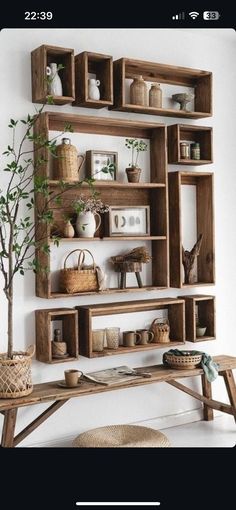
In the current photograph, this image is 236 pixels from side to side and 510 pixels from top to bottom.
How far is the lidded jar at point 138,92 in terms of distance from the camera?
3602 millimetres

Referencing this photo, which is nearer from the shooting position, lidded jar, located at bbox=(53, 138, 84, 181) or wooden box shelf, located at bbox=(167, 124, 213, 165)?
lidded jar, located at bbox=(53, 138, 84, 181)

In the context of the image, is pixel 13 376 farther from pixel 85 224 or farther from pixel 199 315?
pixel 199 315

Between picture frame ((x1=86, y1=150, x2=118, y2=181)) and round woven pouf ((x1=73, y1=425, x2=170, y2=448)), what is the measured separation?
1.40 metres

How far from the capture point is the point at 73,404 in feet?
11.7

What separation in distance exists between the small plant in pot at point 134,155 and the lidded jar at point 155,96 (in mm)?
237

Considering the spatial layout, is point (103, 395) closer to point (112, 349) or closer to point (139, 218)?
point (112, 349)

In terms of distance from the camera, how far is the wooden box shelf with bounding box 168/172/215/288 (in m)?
3.79

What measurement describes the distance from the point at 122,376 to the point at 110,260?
70 cm

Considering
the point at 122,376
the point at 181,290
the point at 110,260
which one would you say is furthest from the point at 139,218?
the point at 122,376

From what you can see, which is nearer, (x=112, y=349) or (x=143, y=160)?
(x=112, y=349)

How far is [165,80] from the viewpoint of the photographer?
3.88 metres

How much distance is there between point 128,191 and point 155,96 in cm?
60

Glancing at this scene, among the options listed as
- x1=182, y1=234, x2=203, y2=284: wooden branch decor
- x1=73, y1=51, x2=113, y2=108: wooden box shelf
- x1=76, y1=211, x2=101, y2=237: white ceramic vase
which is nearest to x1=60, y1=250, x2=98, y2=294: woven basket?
x1=76, y1=211, x2=101, y2=237: white ceramic vase
